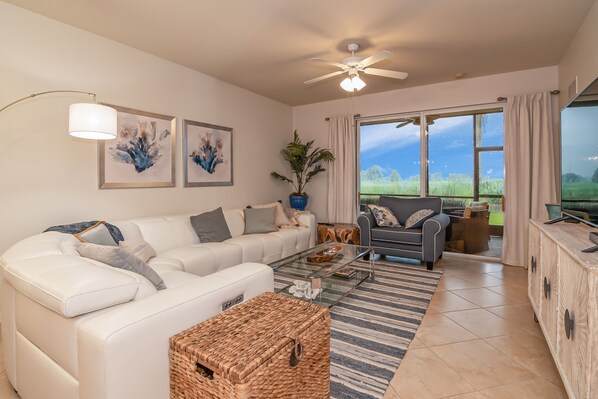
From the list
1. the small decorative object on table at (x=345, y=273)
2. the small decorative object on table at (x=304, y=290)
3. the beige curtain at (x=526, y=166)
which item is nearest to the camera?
the small decorative object on table at (x=304, y=290)

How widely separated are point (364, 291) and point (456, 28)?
277 centimetres

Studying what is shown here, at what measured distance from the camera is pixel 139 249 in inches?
108

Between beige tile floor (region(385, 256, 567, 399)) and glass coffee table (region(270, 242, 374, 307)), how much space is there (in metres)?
0.79

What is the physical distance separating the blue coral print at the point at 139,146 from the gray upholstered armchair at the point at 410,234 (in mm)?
2845

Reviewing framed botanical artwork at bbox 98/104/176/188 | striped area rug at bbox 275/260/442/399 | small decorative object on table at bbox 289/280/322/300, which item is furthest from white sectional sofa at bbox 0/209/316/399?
framed botanical artwork at bbox 98/104/176/188

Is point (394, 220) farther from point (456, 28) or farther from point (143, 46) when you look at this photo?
point (143, 46)

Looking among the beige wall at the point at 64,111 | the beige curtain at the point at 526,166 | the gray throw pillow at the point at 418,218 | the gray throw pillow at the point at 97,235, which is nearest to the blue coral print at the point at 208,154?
the beige wall at the point at 64,111

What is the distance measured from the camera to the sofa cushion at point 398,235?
4.05 m

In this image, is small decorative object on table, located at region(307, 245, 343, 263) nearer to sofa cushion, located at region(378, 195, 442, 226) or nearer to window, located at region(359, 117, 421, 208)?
sofa cushion, located at region(378, 195, 442, 226)

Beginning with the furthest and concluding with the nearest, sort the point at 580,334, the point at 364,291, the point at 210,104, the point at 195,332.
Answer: the point at 210,104
the point at 364,291
the point at 580,334
the point at 195,332

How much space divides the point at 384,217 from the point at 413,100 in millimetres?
→ 2020

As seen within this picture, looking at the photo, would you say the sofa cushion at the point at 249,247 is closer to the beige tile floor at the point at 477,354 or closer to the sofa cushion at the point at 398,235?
the sofa cushion at the point at 398,235

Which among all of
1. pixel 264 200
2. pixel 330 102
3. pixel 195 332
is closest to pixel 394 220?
pixel 264 200

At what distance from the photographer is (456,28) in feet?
9.89
